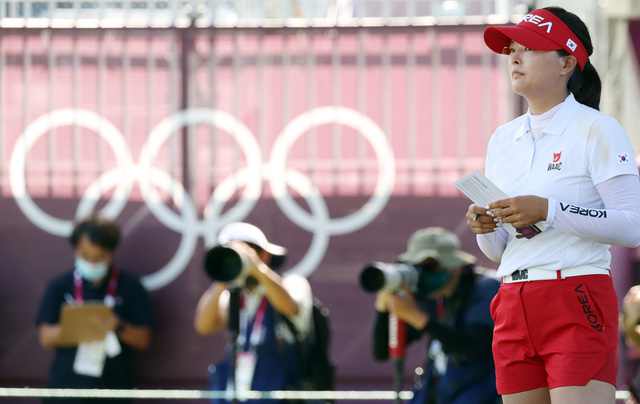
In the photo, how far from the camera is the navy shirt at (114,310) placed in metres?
5.80

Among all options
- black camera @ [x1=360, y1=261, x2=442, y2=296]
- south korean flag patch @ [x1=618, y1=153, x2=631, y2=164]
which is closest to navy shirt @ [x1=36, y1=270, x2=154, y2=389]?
black camera @ [x1=360, y1=261, x2=442, y2=296]

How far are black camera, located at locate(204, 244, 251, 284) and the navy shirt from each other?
54.4 inches

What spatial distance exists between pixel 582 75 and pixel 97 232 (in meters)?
3.95

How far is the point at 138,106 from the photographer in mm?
6492

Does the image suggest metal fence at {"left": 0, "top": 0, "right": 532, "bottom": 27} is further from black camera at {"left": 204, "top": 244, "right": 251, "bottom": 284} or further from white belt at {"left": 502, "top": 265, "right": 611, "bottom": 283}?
white belt at {"left": 502, "top": 265, "right": 611, "bottom": 283}

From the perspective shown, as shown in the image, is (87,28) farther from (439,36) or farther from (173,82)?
(439,36)

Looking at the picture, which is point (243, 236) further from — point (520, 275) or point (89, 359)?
point (520, 275)

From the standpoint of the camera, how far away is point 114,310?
19.7ft

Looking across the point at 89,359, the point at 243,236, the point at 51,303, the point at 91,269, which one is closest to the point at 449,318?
the point at 243,236

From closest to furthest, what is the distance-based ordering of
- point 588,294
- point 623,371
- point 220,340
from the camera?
1. point 588,294
2. point 623,371
3. point 220,340

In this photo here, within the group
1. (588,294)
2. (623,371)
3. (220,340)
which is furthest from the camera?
(220,340)

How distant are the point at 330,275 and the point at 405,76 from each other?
1.36 metres

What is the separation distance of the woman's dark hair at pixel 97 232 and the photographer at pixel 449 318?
1.96 meters

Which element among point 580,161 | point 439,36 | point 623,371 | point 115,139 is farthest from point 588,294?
point 115,139
